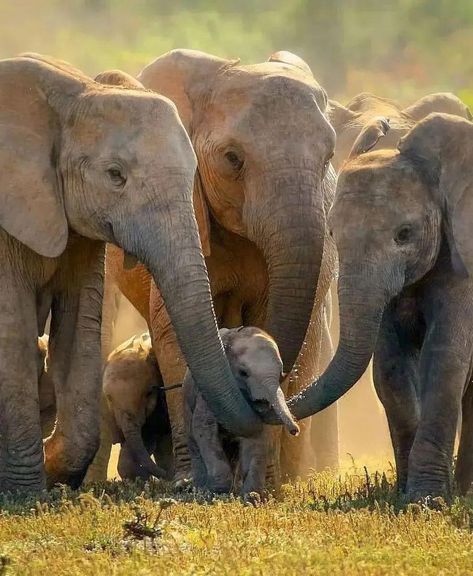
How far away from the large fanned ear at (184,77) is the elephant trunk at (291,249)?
42.2 inches

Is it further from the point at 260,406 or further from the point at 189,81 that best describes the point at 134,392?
the point at 260,406

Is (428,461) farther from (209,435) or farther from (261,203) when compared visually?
(261,203)

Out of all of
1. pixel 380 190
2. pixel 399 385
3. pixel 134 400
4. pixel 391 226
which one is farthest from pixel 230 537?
pixel 134 400

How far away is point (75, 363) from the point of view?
432 inches

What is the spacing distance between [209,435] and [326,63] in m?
38.5

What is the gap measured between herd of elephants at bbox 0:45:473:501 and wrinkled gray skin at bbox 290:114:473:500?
0.4 inches

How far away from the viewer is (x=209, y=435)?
10391 mm

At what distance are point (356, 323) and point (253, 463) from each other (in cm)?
96

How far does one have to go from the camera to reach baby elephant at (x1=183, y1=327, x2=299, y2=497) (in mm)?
10195

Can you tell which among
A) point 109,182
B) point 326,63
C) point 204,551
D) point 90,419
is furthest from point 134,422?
point 326,63

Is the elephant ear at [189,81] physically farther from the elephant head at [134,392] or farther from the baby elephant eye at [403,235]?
the baby elephant eye at [403,235]

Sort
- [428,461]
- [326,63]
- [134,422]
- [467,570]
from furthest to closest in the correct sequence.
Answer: [326,63]
[134,422]
[428,461]
[467,570]

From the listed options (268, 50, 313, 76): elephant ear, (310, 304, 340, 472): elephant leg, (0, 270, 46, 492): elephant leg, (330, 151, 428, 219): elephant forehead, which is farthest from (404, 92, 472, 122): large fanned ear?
(0, 270, 46, 492): elephant leg

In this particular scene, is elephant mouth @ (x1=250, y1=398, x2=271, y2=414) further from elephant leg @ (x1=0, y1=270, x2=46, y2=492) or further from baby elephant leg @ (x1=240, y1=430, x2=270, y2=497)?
elephant leg @ (x1=0, y1=270, x2=46, y2=492)
